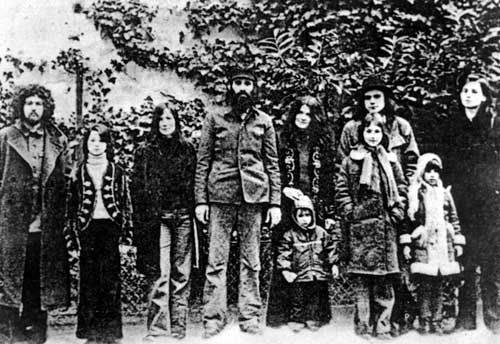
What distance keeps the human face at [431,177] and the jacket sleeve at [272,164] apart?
44.2 inches

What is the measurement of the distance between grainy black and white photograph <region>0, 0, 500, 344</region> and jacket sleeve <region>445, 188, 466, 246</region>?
1 centimetres

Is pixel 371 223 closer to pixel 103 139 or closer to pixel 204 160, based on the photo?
pixel 204 160

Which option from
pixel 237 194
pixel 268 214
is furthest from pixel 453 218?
pixel 237 194

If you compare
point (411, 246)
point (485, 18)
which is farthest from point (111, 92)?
point (485, 18)

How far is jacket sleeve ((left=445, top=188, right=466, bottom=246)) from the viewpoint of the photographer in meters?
5.58

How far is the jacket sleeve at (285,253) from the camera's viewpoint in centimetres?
550

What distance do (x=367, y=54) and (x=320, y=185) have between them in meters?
1.23

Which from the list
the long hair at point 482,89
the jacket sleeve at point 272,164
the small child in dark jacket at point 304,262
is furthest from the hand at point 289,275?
the long hair at point 482,89

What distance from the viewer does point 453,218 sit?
5594 millimetres

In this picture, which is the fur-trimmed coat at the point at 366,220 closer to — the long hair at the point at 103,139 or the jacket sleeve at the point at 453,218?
the jacket sleeve at the point at 453,218

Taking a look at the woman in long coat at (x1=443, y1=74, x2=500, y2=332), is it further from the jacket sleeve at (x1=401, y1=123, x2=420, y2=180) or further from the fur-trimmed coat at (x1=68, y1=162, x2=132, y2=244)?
the fur-trimmed coat at (x1=68, y1=162, x2=132, y2=244)

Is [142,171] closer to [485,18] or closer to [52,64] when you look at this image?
[52,64]

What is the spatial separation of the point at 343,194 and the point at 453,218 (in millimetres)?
860

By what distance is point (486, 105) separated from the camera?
5691 mm
